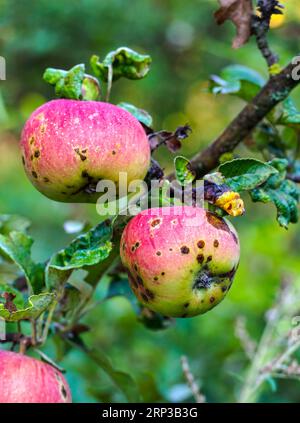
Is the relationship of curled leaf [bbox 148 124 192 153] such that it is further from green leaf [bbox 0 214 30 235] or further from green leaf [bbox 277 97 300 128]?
green leaf [bbox 0 214 30 235]

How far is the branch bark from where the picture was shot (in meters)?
1.08

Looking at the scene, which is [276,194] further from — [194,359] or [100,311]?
[100,311]

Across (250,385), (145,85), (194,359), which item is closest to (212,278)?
(250,385)

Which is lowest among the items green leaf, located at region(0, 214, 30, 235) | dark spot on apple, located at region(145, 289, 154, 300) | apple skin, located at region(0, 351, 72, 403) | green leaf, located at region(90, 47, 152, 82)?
green leaf, located at region(0, 214, 30, 235)

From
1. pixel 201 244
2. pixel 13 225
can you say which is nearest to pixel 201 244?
pixel 201 244

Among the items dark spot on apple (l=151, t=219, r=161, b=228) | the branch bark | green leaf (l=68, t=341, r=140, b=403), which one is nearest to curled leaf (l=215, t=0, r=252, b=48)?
the branch bark

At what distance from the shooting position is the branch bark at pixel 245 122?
108 centimetres

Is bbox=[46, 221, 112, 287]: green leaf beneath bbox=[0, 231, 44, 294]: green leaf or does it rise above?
above

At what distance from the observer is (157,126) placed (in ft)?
14.4

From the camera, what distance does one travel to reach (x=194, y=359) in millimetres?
1913

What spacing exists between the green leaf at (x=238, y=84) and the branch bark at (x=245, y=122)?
14cm

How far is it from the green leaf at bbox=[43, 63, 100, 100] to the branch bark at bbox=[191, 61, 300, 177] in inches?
8.9

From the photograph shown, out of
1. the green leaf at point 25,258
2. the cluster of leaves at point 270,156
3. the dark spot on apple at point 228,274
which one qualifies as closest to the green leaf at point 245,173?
the cluster of leaves at point 270,156

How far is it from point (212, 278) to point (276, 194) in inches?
7.8
